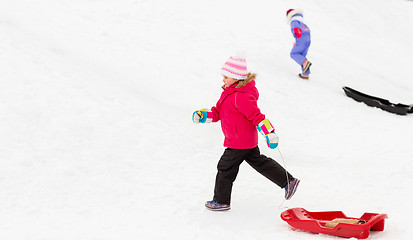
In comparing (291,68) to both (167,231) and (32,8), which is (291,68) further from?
(167,231)

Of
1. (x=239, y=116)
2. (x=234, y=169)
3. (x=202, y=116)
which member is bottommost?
(x=234, y=169)

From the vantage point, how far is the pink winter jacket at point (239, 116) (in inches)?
162

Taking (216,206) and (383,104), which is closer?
(216,206)

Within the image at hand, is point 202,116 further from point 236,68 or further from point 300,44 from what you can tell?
point 300,44

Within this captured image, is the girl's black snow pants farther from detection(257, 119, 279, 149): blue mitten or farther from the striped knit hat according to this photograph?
the striped knit hat

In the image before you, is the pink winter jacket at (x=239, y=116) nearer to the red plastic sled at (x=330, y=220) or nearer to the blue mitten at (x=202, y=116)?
the blue mitten at (x=202, y=116)

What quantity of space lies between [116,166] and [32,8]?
4991mm

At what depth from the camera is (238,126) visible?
13.8 feet

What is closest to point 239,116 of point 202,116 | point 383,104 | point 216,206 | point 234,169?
point 202,116

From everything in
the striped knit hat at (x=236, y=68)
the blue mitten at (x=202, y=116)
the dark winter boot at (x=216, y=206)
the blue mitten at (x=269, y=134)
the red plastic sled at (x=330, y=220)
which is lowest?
the dark winter boot at (x=216, y=206)

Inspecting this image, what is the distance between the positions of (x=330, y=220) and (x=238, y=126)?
1161mm

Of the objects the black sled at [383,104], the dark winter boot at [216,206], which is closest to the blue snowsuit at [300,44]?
the black sled at [383,104]

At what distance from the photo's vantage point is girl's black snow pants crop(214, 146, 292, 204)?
14.1 feet

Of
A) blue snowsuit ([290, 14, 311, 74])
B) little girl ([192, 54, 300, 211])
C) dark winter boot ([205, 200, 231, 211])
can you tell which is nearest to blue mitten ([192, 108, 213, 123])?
little girl ([192, 54, 300, 211])
